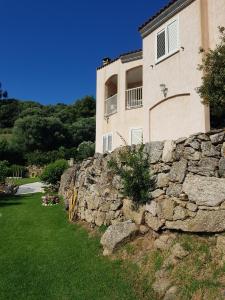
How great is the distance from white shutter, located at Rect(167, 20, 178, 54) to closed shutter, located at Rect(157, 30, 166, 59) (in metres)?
0.42

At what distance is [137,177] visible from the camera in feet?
32.3

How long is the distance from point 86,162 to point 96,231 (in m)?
4.22

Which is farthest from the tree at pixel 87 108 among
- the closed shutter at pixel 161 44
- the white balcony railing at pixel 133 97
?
the closed shutter at pixel 161 44

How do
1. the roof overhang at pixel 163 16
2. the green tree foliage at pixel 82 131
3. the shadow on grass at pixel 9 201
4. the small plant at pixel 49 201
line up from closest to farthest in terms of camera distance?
the roof overhang at pixel 163 16 < the small plant at pixel 49 201 < the shadow on grass at pixel 9 201 < the green tree foliage at pixel 82 131

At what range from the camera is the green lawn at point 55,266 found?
7516mm

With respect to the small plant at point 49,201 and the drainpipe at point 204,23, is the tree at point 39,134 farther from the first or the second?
the drainpipe at point 204,23

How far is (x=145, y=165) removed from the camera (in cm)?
996

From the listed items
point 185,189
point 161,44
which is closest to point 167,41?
point 161,44

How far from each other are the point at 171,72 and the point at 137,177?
246 inches

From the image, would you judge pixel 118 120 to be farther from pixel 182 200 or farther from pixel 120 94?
pixel 182 200

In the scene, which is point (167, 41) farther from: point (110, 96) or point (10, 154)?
point (10, 154)

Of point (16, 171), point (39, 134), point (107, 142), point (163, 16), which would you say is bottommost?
point (16, 171)

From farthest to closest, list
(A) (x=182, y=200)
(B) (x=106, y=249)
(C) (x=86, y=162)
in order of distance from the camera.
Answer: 1. (C) (x=86, y=162)
2. (B) (x=106, y=249)
3. (A) (x=182, y=200)

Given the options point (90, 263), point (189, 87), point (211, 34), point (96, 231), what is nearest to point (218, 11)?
point (211, 34)
